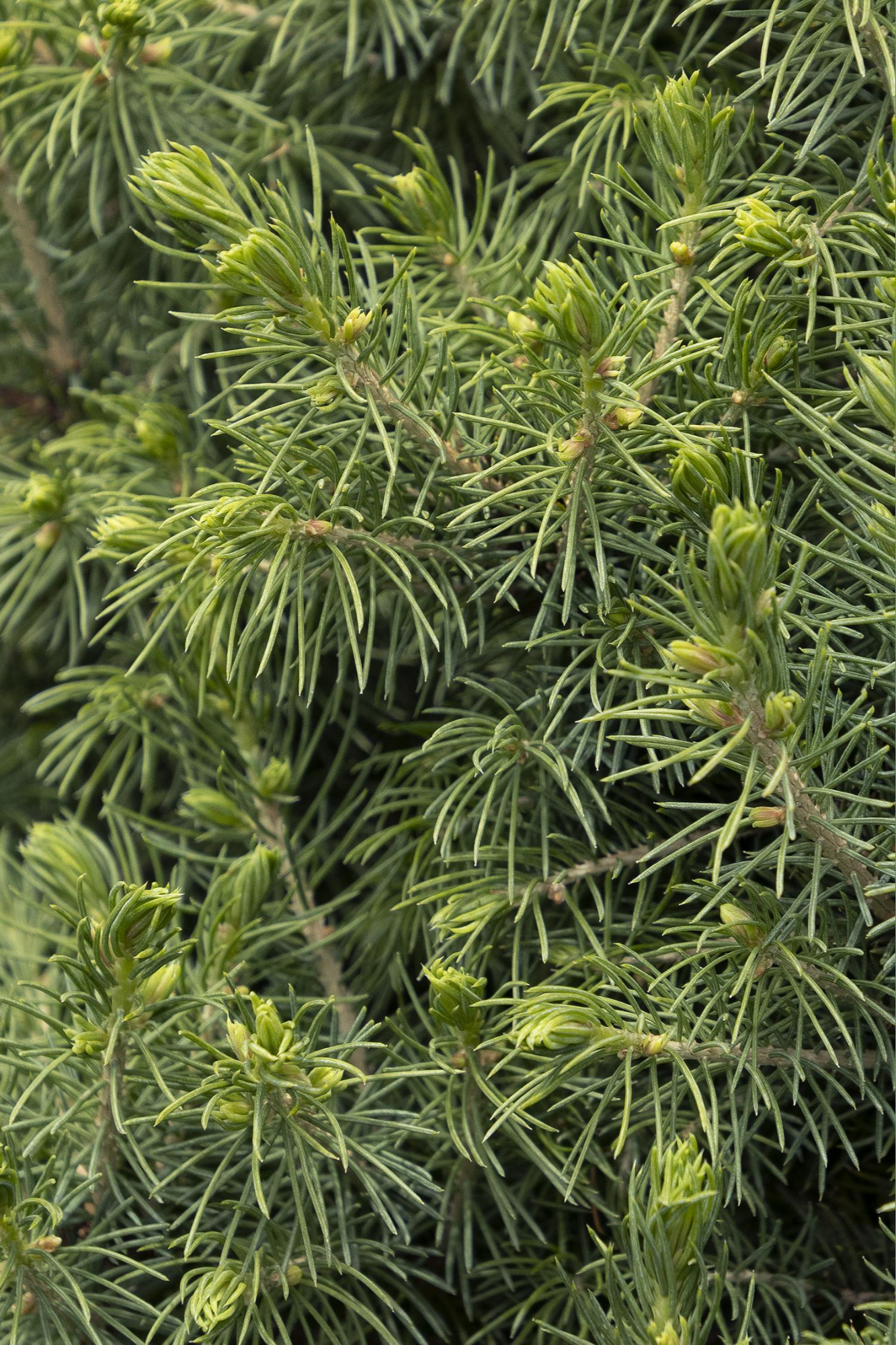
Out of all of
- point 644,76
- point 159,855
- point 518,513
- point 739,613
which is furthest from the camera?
point 159,855

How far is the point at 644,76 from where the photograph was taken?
2.09 feet

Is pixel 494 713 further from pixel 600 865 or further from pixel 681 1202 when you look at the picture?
pixel 681 1202

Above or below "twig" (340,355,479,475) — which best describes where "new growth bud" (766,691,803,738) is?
below

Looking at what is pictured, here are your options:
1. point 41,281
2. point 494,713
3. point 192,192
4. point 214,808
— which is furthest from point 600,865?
point 41,281

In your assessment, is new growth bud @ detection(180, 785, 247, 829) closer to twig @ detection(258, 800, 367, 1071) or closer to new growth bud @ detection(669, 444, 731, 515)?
twig @ detection(258, 800, 367, 1071)

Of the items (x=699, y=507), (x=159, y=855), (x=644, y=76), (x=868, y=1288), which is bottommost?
(x=868, y=1288)

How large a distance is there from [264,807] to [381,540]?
0.64 ft

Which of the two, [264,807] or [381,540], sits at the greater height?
[381,540]

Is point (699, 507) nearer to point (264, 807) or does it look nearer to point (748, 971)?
point (748, 971)

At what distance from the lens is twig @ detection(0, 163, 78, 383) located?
775 millimetres

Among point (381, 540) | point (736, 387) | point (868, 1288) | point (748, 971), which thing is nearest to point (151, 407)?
point (381, 540)

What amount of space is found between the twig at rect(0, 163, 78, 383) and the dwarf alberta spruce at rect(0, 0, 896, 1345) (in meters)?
0.04

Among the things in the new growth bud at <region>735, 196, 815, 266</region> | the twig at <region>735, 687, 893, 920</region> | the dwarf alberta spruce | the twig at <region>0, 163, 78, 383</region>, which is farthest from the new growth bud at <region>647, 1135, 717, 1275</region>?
the twig at <region>0, 163, 78, 383</region>

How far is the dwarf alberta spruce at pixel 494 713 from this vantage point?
18.7 inches
